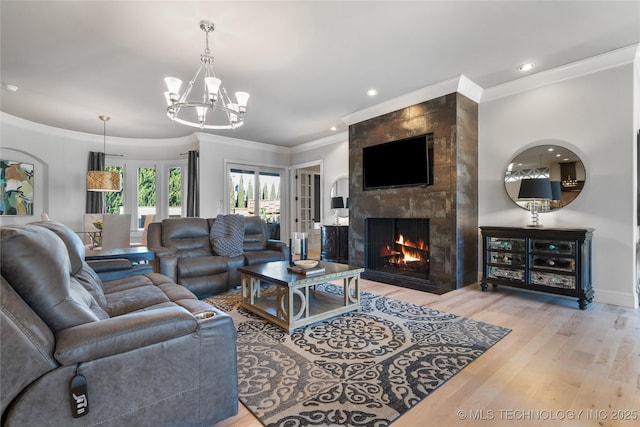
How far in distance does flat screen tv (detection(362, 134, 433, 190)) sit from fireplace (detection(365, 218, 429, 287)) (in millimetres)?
610

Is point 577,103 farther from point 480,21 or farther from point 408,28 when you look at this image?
point 408,28

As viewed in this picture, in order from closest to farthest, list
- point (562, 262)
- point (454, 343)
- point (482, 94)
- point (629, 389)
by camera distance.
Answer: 1. point (629, 389)
2. point (454, 343)
3. point (562, 262)
4. point (482, 94)

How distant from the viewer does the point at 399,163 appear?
15.2ft

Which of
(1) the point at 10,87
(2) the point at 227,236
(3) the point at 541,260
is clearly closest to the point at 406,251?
(3) the point at 541,260

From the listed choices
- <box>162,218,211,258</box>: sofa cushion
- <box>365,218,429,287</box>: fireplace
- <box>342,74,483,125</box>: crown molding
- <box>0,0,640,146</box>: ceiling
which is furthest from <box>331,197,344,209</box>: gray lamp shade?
<box>162,218,211,258</box>: sofa cushion

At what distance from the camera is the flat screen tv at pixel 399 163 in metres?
4.30

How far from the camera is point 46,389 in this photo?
105 cm

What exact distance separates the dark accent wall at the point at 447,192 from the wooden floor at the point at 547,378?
105 centimetres

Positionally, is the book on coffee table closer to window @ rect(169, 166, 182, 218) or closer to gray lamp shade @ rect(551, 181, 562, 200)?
gray lamp shade @ rect(551, 181, 562, 200)

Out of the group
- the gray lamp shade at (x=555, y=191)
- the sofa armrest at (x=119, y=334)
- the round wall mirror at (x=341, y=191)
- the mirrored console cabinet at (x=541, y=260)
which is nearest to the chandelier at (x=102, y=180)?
the round wall mirror at (x=341, y=191)

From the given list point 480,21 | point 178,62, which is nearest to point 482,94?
point 480,21

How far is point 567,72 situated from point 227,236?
15.4 ft

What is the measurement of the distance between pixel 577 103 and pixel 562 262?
1872mm

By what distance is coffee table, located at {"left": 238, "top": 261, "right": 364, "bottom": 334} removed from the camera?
262 cm
